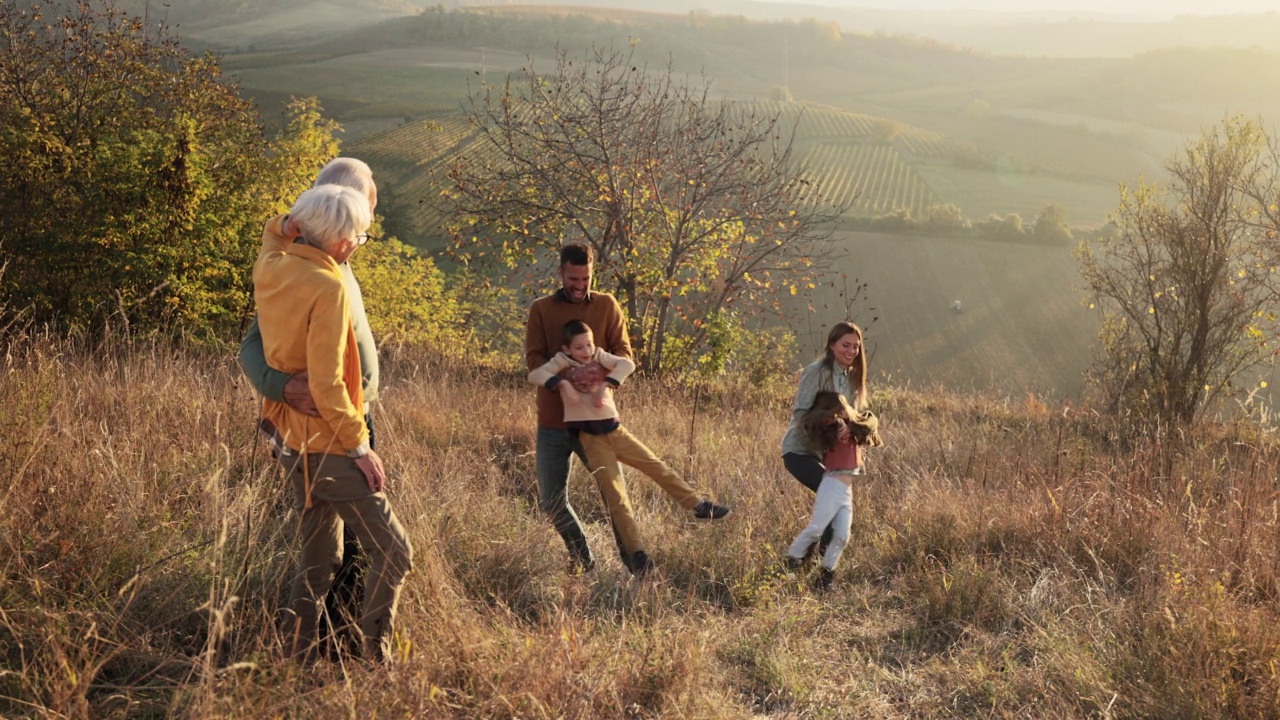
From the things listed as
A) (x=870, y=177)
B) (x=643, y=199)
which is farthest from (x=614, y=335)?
(x=870, y=177)

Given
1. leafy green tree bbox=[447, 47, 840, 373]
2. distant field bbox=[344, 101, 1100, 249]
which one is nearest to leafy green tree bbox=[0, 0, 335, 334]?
leafy green tree bbox=[447, 47, 840, 373]

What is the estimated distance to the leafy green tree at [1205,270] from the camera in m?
12.3

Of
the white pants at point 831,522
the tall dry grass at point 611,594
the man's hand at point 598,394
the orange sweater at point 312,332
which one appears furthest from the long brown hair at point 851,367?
the orange sweater at point 312,332

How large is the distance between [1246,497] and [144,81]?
16.7 metres

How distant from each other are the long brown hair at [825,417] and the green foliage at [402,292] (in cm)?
1910

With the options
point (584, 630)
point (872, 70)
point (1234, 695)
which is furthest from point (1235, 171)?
point (872, 70)

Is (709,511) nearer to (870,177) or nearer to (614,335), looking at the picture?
(614,335)

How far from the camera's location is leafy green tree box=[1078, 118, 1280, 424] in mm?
12312

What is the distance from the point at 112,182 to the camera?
453 inches

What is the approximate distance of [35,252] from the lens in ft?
37.1

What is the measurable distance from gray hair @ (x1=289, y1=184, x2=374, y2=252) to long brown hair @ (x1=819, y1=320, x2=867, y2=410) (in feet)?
8.98

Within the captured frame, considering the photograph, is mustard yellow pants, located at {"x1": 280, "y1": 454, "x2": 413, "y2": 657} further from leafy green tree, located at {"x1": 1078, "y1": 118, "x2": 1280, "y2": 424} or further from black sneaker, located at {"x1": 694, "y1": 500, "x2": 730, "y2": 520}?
leafy green tree, located at {"x1": 1078, "y1": 118, "x2": 1280, "y2": 424}

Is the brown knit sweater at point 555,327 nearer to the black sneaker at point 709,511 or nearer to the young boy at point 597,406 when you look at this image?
the young boy at point 597,406

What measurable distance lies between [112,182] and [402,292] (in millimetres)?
14520
